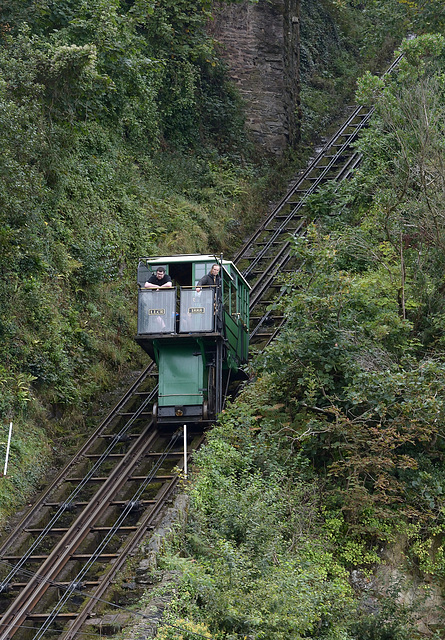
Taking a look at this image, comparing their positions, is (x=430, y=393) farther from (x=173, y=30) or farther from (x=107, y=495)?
(x=173, y=30)

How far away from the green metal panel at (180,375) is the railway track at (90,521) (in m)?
0.82

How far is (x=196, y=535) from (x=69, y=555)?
2004 millimetres

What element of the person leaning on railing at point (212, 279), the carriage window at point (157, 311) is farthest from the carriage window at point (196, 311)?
the person leaning on railing at point (212, 279)

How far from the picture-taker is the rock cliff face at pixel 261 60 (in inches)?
1345

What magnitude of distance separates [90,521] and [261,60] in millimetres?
24131

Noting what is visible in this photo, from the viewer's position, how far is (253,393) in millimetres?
17297

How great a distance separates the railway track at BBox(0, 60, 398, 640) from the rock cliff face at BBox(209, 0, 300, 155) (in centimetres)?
1413

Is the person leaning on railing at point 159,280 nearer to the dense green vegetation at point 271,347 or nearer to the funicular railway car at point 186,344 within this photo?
the funicular railway car at point 186,344

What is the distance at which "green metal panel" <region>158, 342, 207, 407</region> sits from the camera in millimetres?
16953

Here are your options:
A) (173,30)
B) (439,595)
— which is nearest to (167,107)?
(173,30)

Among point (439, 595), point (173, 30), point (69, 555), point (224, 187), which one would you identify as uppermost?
point (173, 30)

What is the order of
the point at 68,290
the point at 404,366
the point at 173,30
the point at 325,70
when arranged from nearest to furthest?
1. the point at 404,366
2. the point at 68,290
3. the point at 173,30
4. the point at 325,70

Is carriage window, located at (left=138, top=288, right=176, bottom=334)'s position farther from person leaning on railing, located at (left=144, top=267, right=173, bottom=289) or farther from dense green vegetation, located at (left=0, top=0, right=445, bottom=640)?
dense green vegetation, located at (left=0, top=0, right=445, bottom=640)

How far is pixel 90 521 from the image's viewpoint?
14383mm
